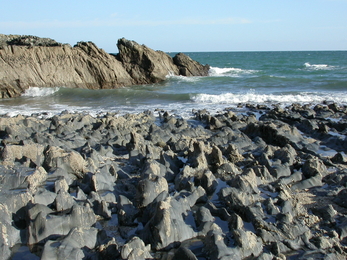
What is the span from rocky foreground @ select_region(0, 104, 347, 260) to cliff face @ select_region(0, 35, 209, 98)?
1448 cm

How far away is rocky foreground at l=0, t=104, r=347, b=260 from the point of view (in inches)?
134

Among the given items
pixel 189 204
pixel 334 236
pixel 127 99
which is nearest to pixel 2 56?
pixel 127 99

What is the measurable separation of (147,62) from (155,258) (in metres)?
23.1

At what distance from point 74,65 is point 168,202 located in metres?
20.2

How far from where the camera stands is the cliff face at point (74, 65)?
20.0 m

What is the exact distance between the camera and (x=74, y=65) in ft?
73.5

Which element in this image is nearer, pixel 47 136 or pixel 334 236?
pixel 334 236

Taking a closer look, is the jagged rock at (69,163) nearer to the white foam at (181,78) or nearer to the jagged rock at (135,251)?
Result: the jagged rock at (135,251)

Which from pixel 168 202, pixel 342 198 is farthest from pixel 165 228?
pixel 342 198

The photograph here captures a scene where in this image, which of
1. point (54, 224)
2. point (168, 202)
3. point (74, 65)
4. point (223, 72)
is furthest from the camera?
point (223, 72)

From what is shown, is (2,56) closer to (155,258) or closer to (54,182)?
(54,182)

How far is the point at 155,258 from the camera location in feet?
10.9

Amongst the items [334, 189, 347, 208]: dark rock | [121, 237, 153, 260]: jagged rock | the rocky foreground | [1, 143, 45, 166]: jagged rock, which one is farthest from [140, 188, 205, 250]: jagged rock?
[1, 143, 45, 166]: jagged rock

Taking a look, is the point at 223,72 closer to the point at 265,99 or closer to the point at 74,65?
the point at 74,65
